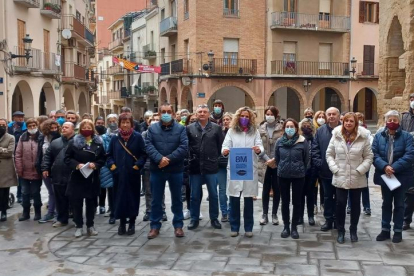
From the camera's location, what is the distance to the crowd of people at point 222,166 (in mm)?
6551

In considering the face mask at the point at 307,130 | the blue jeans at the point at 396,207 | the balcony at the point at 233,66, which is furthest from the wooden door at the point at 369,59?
the blue jeans at the point at 396,207

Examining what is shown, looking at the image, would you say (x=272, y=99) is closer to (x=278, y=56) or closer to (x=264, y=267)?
(x=278, y=56)

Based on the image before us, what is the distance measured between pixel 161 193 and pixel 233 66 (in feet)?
71.2

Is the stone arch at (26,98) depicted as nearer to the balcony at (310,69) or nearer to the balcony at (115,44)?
the balcony at (310,69)

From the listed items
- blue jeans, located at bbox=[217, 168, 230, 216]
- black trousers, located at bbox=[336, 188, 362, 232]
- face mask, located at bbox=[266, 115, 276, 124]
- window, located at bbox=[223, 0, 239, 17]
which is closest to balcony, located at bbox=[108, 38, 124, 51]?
window, located at bbox=[223, 0, 239, 17]

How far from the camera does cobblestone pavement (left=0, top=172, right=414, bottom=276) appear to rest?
221 inches

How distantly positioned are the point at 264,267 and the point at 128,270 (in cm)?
163

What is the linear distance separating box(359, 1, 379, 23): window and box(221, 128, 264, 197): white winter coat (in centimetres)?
2663

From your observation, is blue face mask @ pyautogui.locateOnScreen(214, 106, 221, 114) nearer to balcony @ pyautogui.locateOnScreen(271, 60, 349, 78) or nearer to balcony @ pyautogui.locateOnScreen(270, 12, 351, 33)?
balcony @ pyautogui.locateOnScreen(271, 60, 349, 78)

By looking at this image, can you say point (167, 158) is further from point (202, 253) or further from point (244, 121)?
point (202, 253)

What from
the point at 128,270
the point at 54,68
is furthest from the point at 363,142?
the point at 54,68

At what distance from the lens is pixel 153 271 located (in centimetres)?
559

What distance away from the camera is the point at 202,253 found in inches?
245

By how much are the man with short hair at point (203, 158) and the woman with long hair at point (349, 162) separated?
1719mm
